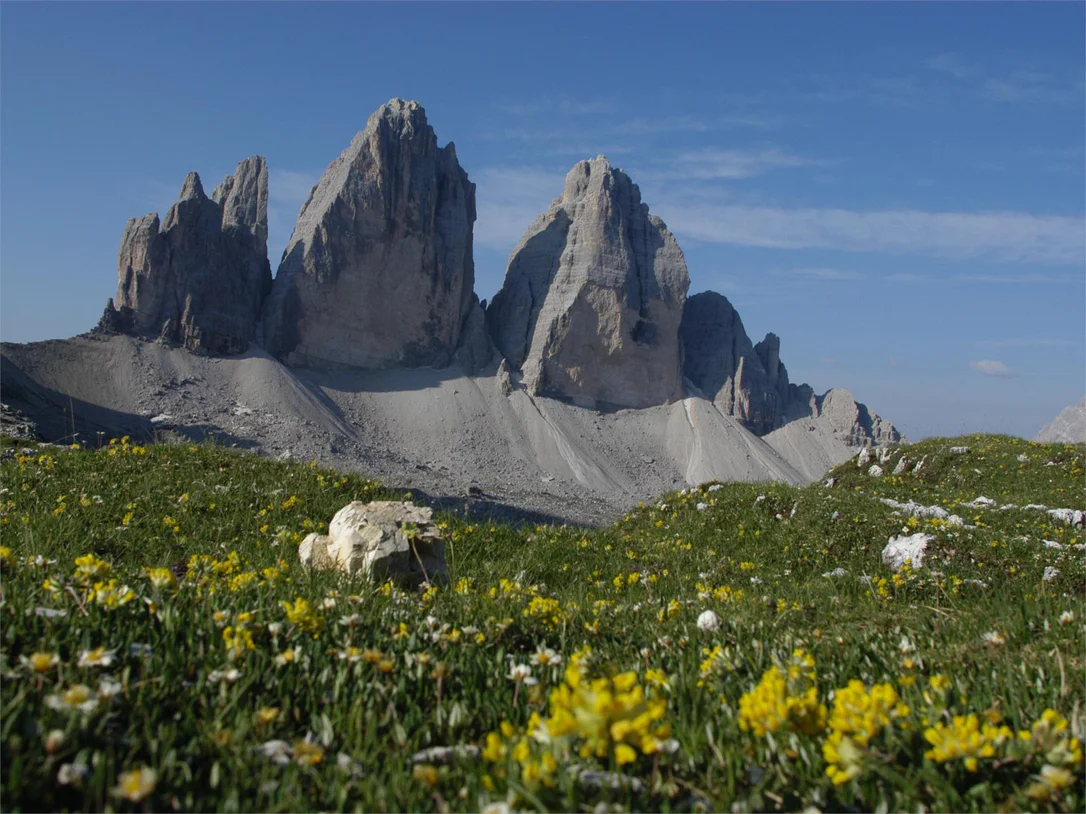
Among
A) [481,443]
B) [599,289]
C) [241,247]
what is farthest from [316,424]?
[599,289]

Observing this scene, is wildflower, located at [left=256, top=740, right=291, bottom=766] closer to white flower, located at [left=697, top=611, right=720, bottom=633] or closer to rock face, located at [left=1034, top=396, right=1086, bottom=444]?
white flower, located at [left=697, top=611, right=720, bottom=633]

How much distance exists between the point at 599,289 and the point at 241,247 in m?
71.8

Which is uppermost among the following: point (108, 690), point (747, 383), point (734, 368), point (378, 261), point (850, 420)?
point (378, 261)

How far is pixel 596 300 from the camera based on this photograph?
156750 millimetres

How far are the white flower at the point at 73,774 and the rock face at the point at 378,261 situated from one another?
476ft

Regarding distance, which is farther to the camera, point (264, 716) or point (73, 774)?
point (264, 716)

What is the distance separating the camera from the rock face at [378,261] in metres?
142

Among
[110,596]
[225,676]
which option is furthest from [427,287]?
[225,676]

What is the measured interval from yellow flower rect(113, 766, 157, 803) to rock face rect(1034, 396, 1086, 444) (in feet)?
223

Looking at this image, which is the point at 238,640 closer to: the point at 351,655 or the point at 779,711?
the point at 351,655

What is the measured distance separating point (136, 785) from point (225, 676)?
39.9 inches

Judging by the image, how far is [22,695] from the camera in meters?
2.92

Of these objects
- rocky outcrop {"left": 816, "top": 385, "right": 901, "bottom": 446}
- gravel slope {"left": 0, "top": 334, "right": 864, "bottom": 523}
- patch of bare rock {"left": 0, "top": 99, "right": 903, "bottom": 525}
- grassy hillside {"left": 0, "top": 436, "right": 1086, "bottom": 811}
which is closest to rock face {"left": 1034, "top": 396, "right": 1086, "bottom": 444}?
gravel slope {"left": 0, "top": 334, "right": 864, "bottom": 523}

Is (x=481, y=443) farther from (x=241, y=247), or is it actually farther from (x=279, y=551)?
(x=279, y=551)
